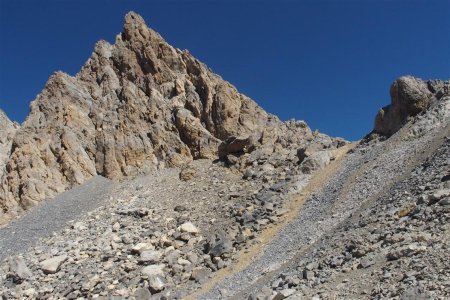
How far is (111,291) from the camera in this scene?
923 inches

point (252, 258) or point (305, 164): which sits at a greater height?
point (305, 164)

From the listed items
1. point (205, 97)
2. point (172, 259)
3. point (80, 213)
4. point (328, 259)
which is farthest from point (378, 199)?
point (205, 97)

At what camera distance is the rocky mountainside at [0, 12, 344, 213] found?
43.0 m

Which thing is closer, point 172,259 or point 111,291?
point 111,291

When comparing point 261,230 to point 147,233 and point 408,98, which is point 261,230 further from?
point 408,98

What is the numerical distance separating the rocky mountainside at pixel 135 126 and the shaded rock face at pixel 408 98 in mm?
6550

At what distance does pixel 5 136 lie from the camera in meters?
59.0

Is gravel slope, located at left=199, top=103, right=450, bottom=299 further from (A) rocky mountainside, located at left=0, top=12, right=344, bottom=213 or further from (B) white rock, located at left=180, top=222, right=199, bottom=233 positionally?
(A) rocky mountainside, located at left=0, top=12, right=344, bottom=213

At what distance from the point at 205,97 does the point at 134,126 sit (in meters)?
8.93

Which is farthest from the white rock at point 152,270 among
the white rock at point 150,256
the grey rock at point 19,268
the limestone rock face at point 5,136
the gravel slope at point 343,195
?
the limestone rock face at point 5,136

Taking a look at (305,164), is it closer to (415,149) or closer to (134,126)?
(415,149)

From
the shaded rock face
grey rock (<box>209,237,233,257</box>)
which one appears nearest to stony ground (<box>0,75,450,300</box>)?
grey rock (<box>209,237,233,257</box>)

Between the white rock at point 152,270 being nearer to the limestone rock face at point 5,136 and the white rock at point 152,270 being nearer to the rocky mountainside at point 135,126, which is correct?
the rocky mountainside at point 135,126

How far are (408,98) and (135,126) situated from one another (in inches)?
1109
